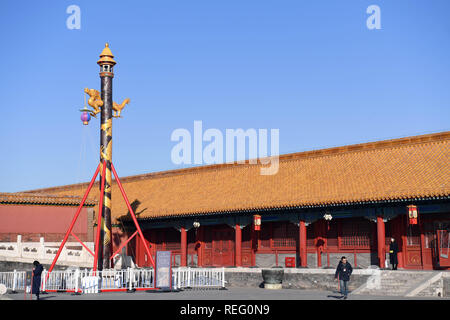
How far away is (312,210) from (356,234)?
226 cm

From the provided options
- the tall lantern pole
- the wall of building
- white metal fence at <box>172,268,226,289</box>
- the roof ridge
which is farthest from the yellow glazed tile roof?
the tall lantern pole

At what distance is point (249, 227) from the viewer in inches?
1288

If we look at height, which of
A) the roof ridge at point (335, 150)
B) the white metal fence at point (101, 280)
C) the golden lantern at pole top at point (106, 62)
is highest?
the golden lantern at pole top at point (106, 62)

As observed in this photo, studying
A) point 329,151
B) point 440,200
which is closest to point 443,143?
point 440,200

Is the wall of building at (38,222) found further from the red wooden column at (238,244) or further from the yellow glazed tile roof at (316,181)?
the red wooden column at (238,244)

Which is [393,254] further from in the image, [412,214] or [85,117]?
[85,117]

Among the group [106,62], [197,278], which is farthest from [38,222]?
[197,278]

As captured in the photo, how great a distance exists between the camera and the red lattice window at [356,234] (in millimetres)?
28188

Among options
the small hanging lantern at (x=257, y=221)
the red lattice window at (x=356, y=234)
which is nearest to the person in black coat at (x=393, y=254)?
the red lattice window at (x=356, y=234)

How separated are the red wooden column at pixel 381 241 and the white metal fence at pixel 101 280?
7475 mm

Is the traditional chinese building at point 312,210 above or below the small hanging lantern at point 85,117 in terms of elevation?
below

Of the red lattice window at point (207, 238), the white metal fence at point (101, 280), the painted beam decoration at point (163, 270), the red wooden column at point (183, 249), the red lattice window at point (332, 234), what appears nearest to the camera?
the painted beam decoration at point (163, 270)

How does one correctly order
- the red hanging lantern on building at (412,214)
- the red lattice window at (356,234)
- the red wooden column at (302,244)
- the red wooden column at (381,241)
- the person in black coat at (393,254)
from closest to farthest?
the red hanging lantern on building at (412,214) → the person in black coat at (393,254) → the red wooden column at (381,241) → the red lattice window at (356,234) → the red wooden column at (302,244)

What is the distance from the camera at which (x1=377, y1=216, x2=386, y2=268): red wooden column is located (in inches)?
1029
